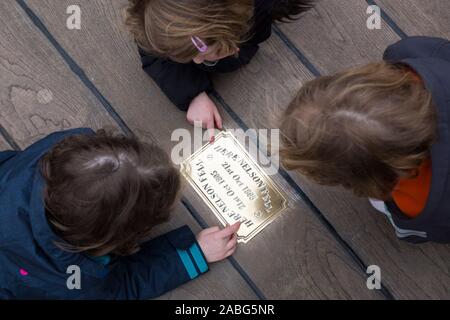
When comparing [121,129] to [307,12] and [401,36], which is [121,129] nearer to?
[307,12]

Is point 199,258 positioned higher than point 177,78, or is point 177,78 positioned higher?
point 177,78

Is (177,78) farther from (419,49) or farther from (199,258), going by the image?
(419,49)

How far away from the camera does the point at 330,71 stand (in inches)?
41.3

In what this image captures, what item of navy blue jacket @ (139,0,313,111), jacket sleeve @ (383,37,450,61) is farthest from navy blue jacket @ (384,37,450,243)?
navy blue jacket @ (139,0,313,111)

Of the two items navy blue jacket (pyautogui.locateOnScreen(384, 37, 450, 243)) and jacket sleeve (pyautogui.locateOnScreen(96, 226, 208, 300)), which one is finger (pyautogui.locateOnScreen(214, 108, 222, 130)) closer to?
jacket sleeve (pyautogui.locateOnScreen(96, 226, 208, 300))

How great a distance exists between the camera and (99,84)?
105 cm

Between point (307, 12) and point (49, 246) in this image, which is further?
point (307, 12)

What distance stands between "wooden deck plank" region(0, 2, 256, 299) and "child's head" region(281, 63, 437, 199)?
1.63 ft

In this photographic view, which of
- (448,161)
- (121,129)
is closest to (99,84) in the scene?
(121,129)

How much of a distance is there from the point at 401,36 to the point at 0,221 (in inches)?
34.7

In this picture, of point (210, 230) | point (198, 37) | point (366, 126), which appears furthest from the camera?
point (210, 230)

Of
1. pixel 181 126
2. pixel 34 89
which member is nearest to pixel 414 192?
pixel 181 126

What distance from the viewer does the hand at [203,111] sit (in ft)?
3.36

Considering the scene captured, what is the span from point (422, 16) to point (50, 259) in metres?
0.91
